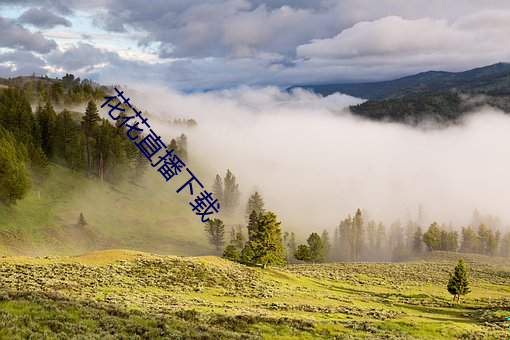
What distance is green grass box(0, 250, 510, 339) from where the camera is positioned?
23.7 metres

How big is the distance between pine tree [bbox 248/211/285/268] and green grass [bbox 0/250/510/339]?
8.52 feet

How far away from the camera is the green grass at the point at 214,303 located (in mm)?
23688

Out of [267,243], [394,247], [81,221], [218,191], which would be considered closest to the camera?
[267,243]

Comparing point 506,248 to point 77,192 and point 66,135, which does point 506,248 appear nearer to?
point 77,192

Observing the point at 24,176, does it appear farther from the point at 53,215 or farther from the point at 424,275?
the point at 424,275

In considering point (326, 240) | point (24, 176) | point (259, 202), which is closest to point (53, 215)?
point (24, 176)

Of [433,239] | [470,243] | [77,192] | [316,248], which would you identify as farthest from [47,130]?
[470,243]

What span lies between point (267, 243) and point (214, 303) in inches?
1190

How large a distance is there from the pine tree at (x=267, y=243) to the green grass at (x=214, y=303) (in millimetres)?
2596

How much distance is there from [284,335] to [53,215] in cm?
9313

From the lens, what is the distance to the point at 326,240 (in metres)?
156

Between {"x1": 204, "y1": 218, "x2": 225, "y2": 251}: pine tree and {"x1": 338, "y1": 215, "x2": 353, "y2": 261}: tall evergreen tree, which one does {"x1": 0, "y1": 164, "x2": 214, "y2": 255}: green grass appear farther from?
{"x1": 338, "y1": 215, "x2": 353, "y2": 261}: tall evergreen tree

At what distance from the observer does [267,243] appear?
6962cm

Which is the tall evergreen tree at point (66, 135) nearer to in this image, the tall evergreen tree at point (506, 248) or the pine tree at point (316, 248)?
the pine tree at point (316, 248)
